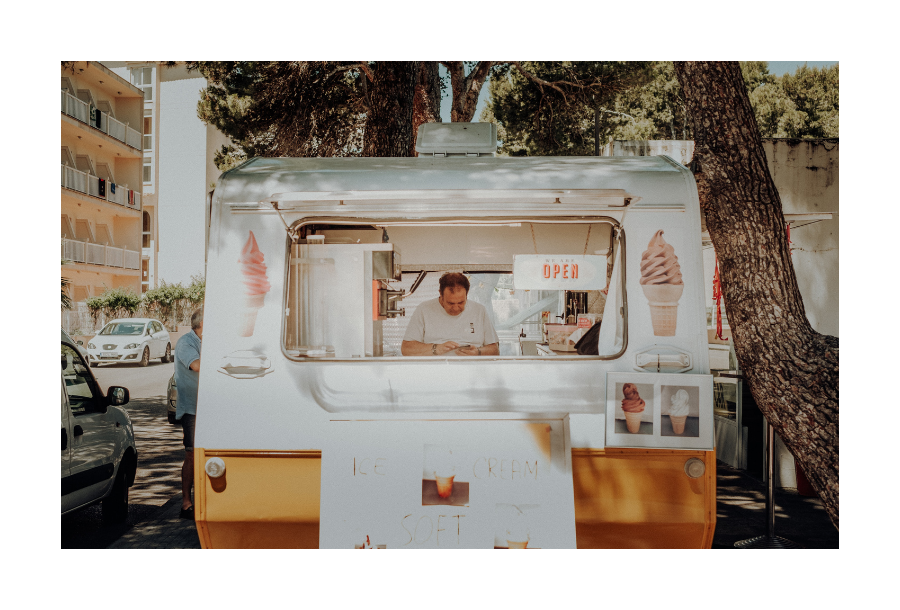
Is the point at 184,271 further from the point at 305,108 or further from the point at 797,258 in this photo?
the point at 797,258

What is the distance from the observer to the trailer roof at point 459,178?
10.9 ft

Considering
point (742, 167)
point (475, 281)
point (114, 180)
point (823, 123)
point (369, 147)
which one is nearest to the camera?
point (742, 167)

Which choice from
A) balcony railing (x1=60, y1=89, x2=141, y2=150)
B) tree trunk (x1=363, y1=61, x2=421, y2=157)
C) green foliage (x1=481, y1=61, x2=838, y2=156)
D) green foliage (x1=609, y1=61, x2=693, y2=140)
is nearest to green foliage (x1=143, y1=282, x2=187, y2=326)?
balcony railing (x1=60, y1=89, x2=141, y2=150)

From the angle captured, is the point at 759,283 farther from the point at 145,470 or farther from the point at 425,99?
the point at 425,99

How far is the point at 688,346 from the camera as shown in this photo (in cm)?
323

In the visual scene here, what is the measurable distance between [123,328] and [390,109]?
13.8m

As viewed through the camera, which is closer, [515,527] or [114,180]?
[515,527]

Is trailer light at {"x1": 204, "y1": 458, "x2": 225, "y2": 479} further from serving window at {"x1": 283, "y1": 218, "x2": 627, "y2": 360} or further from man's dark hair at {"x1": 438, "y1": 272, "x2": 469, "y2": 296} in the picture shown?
man's dark hair at {"x1": 438, "y1": 272, "x2": 469, "y2": 296}

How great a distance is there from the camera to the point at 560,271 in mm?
3633

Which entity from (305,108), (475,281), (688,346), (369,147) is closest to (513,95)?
(305,108)

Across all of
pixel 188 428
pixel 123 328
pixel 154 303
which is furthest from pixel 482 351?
pixel 154 303

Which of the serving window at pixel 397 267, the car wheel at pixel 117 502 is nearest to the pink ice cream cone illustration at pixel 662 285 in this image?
the serving window at pixel 397 267

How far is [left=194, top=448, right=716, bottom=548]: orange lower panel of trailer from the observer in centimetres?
315

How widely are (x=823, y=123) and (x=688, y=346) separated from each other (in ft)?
61.0
